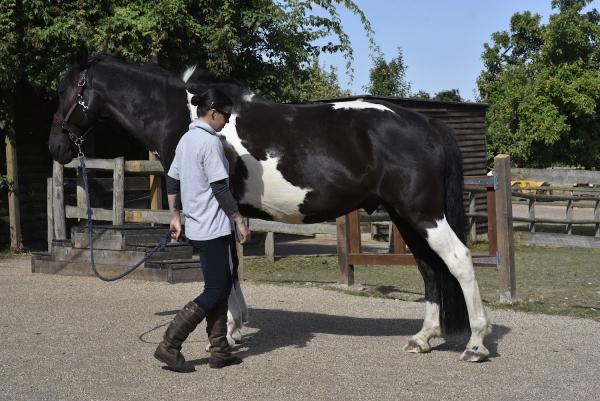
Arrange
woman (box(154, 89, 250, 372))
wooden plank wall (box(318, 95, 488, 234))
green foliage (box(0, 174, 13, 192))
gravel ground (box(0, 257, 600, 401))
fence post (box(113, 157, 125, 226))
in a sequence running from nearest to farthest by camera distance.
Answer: gravel ground (box(0, 257, 600, 401))
woman (box(154, 89, 250, 372))
fence post (box(113, 157, 125, 226))
green foliage (box(0, 174, 13, 192))
wooden plank wall (box(318, 95, 488, 234))

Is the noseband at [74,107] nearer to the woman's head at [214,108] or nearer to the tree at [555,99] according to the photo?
the woman's head at [214,108]

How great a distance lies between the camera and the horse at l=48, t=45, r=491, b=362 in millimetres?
6367

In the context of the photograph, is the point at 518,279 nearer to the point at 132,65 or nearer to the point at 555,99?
the point at 132,65

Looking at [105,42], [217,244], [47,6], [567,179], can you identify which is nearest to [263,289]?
[567,179]

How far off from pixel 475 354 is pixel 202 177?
2.34m

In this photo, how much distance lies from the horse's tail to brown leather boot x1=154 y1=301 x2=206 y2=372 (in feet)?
6.31

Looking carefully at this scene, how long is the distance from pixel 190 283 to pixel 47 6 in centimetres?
634

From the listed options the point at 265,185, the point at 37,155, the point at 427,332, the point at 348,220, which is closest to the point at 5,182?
the point at 37,155

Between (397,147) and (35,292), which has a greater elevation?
(397,147)

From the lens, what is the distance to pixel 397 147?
638 centimetres

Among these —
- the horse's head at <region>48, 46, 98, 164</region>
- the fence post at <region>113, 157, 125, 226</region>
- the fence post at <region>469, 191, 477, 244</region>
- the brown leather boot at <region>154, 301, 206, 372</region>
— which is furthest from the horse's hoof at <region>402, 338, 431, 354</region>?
the fence post at <region>469, 191, 477, 244</region>

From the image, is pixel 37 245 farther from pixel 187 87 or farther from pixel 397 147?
pixel 397 147

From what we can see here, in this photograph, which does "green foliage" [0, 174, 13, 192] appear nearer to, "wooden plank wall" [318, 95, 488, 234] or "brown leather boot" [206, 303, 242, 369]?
"wooden plank wall" [318, 95, 488, 234]

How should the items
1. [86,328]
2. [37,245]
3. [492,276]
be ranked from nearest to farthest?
[86,328] → [492,276] → [37,245]
